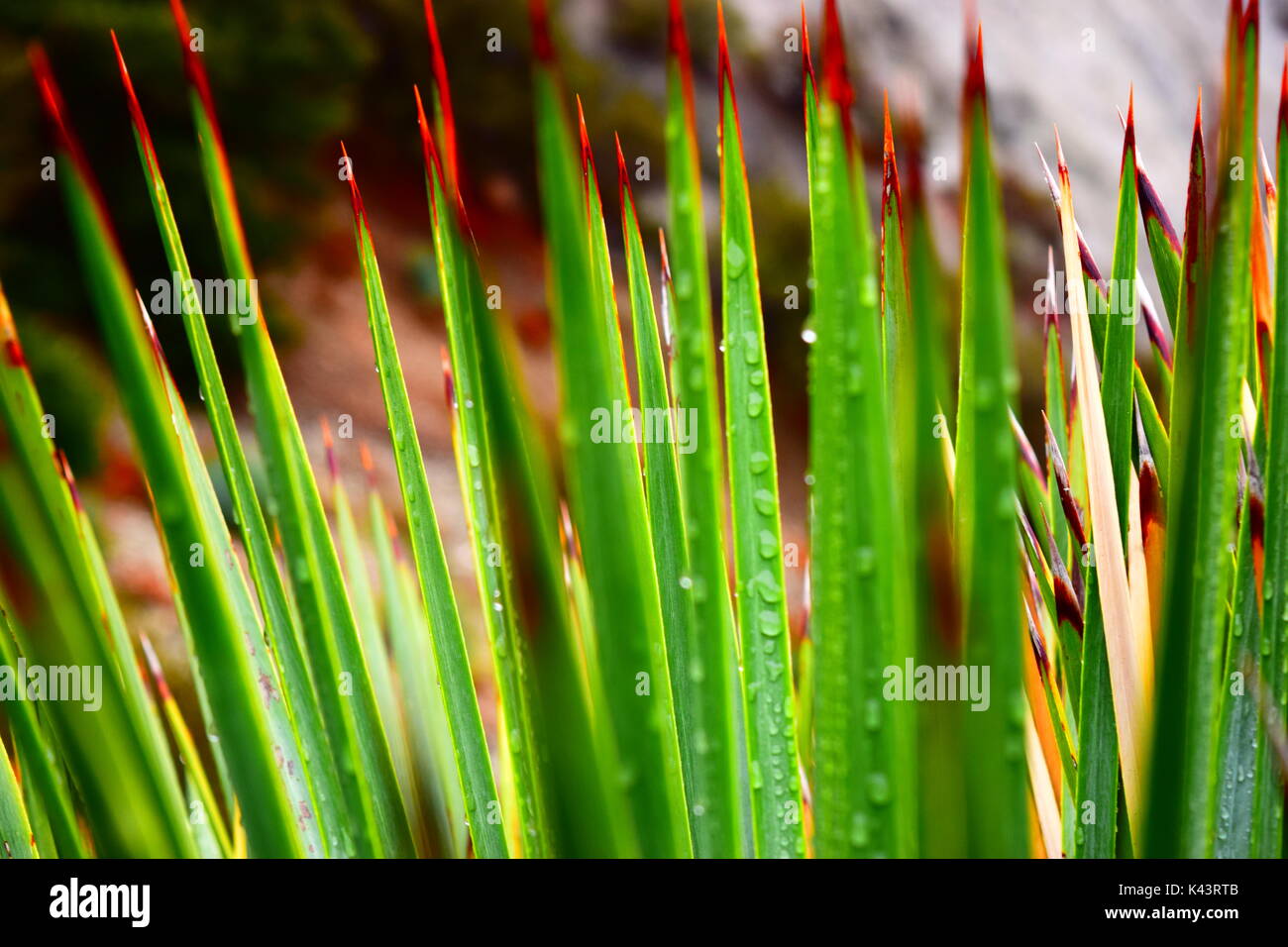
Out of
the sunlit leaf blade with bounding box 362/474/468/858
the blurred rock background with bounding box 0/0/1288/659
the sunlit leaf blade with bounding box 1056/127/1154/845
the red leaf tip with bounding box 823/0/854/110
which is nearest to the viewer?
the red leaf tip with bounding box 823/0/854/110

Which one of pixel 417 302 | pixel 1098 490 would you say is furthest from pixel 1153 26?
pixel 1098 490

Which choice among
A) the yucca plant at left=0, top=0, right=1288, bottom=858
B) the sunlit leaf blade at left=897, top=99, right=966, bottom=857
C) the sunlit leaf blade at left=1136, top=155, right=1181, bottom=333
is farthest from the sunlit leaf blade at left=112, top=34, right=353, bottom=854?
the sunlit leaf blade at left=1136, top=155, right=1181, bottom=333

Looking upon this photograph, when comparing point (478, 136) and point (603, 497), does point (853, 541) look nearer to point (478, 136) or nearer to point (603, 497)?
point (603, 497)

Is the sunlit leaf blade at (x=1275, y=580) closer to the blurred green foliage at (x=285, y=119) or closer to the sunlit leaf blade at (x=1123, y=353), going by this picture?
the sunlit leaf blade at (x=1123, y=353)

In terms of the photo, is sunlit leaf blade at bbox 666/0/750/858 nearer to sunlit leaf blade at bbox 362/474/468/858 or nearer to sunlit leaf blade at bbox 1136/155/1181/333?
sunlit leaf blade at bbox 362/474/468/858

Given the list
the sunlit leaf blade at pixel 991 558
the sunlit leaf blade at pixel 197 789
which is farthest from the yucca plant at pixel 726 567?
the sunlit leaf blade at pixel 197 789
